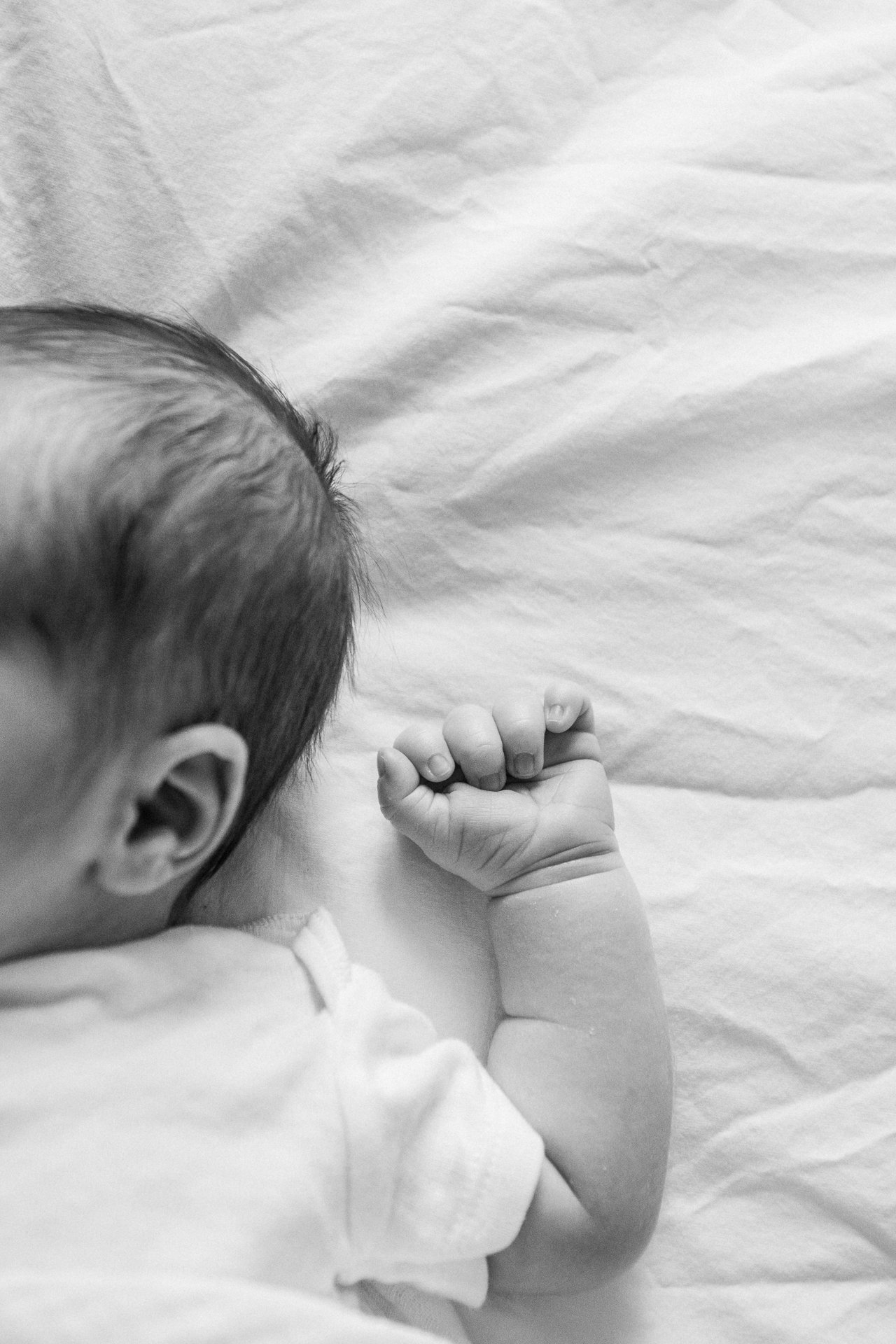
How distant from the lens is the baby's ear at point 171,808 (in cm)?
75

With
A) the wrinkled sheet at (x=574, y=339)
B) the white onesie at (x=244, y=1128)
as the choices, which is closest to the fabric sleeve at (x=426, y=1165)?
the white onesie at (x=244, y=1128)

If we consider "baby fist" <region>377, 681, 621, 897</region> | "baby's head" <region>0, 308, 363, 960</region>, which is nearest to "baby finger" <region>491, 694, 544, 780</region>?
"baby fist" <region>377, 681, 621, 897</region>

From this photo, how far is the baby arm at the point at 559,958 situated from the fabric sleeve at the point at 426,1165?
27mm

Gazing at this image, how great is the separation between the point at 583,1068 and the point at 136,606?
1.19 feet

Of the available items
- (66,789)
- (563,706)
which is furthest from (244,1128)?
(563,706)

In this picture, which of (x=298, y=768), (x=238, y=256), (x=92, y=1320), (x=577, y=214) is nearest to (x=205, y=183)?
(x=238, y=256)

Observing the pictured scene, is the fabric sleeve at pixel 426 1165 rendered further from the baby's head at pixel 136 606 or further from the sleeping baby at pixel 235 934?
the baby's head at pixel 136 606

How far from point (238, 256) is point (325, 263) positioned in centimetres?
6

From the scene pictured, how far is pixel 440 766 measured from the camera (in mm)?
886

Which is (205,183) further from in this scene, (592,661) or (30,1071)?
(30,1071)

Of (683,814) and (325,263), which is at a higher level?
(325,263)

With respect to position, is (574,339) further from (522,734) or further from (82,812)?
(82,812)

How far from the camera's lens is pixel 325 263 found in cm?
96

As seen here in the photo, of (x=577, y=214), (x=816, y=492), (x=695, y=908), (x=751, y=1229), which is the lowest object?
(x=751, y=1229)
